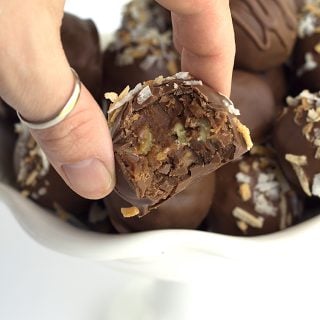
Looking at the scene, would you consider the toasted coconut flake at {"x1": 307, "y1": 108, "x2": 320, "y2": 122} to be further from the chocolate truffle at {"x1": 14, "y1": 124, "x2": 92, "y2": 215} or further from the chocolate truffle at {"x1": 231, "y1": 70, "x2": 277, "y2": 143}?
the chocolate truffle at {"x1": 14, "y1": 124, "x2": 92, "y2": 215}

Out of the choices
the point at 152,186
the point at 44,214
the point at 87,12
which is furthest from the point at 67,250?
the point at 87,12

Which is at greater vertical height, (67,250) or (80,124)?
(80,124)

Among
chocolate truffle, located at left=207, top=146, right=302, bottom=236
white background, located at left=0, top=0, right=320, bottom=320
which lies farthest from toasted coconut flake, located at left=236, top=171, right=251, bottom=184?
white background, located at left=0, top=0, right=320, bottom=320

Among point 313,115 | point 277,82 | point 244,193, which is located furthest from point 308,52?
point 244,193

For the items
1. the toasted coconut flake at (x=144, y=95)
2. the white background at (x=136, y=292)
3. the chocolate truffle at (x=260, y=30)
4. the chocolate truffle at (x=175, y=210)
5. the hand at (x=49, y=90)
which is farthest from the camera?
the white background at (x=136, y=292)

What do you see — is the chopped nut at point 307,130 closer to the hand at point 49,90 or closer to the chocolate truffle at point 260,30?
the chocolate truffle at point 260,30

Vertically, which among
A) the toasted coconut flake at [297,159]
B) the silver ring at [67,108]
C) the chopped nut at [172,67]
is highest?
the silver ring at [67,108]

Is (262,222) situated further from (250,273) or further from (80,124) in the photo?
(80,124)

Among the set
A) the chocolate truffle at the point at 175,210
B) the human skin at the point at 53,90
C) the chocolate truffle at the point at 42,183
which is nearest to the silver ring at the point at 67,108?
the human skin at the point at 53,90
